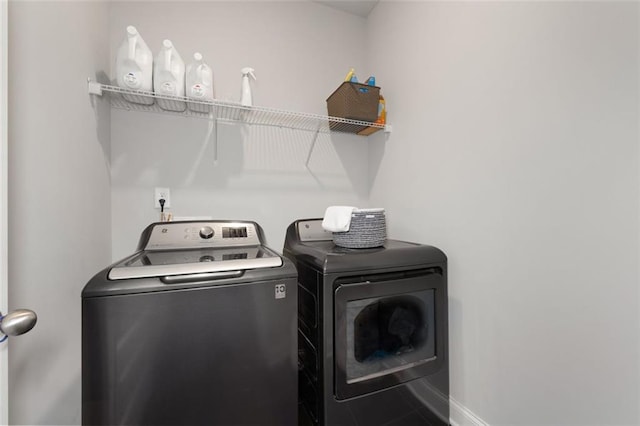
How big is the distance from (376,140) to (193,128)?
1302 mm

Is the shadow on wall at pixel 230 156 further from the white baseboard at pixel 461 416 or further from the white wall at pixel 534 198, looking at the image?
the white baseboard at pixel 461 416

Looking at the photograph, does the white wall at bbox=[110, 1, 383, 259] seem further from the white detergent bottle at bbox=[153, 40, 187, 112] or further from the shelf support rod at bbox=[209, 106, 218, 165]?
the white detergent bottle at bbox=[153, 40, 187, 112]

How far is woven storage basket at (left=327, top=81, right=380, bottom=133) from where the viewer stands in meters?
1.73

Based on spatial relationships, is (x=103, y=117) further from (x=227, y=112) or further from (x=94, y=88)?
(x=227, y=112)

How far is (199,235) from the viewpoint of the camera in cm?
139

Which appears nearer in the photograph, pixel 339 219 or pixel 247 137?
pixel 339 219

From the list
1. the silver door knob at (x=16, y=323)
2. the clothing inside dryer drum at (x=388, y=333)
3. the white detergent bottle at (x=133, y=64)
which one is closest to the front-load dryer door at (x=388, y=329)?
the clothing inside dryer drum at (x=388, y=333)

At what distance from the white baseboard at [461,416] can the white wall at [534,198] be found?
0.07ft

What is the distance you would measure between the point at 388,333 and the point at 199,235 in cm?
105

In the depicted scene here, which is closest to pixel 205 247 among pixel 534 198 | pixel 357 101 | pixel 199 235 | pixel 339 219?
pixel 199 235

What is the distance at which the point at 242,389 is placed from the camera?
94 cm

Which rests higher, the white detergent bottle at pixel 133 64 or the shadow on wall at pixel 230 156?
the white detergent bottle at pixel 133 64

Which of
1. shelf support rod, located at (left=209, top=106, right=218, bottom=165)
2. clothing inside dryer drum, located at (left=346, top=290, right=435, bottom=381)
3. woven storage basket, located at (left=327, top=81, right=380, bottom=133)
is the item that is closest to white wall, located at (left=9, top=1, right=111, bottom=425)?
shelf support rod, located at (left=209, top=106, right=218, bottom=165)

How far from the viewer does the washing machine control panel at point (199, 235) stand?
134cm
